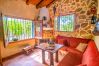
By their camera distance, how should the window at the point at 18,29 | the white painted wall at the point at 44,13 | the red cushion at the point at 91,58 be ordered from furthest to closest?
the white painted wall at the point at 44,13, the window at the point at 18,29, the red cushion at the point at 91,58

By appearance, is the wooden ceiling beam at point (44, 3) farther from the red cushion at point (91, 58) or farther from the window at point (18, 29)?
the red cushion at point (91, 58)

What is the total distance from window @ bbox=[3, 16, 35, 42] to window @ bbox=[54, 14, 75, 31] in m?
1.52

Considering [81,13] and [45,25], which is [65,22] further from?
[45,25]

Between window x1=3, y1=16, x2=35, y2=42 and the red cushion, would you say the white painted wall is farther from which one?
the red cushion

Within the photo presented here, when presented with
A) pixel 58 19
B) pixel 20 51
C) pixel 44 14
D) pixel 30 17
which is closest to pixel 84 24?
→ pixel 58 19

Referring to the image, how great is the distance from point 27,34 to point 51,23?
5.09 feet

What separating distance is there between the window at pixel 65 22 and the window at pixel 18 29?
59.7 inches

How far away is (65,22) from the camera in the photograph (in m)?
4.26

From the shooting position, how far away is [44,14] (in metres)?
4.82

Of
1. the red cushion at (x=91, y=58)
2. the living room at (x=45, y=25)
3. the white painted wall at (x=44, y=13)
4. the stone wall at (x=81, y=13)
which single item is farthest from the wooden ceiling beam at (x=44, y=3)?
the red cushion at (x=91, y=58)

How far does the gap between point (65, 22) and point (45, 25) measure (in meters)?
1.22

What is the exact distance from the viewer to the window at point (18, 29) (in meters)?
3.40

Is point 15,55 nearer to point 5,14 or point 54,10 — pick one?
point 5,14

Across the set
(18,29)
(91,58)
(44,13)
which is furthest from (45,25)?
(91,58)
